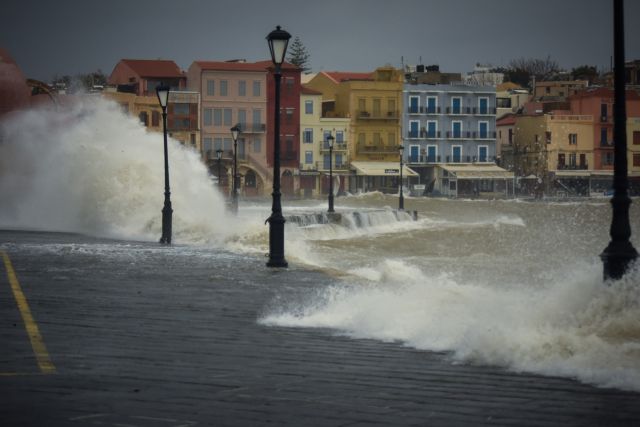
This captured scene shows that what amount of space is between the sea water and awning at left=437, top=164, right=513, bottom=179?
2908cm

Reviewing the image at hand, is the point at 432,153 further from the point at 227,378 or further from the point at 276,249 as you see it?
the point at 227,378

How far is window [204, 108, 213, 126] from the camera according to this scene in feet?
309

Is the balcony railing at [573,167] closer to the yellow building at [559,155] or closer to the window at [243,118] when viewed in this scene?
the yellow building at [559,155]

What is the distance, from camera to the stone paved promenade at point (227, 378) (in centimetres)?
592

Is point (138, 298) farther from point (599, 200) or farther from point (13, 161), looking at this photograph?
point (599, 200)

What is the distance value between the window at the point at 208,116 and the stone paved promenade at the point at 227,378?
3268 inches

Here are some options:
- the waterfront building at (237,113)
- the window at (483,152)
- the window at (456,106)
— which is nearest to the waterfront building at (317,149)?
the waterfront building at (237,113)

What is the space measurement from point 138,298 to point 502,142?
103 meters

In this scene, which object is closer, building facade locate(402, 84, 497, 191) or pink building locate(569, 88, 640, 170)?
pink building locate(569, 88, 640, 170)

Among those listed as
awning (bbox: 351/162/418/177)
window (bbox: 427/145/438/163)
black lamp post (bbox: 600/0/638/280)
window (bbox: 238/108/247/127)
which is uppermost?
window (bbox: 238/108/247/127)

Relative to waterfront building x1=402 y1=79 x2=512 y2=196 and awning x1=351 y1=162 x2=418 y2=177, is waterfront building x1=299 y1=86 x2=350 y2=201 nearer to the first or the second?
awning x1=351 y1=162 x2=418 y2=177

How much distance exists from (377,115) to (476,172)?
38.1 feet

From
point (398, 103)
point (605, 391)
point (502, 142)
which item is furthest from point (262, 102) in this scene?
point (605, 391)

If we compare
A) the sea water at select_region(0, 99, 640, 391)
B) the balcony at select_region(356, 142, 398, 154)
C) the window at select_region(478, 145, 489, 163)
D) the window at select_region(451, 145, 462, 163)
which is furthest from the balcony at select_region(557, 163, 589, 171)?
the sea water at select_region(0, 99, 640, 391)
